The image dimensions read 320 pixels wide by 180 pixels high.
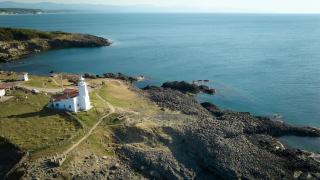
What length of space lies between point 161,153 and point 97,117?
509 inches

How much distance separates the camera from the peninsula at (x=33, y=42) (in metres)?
153

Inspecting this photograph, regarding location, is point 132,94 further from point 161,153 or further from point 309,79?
point 309,79

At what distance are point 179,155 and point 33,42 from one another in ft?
402

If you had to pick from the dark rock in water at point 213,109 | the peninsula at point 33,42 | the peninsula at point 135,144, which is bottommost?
the peninsula at point 33,42

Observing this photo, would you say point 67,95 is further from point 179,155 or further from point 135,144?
point 179,155

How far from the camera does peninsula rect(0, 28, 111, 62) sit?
15344 centimetres

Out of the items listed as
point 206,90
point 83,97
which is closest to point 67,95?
point 83,97

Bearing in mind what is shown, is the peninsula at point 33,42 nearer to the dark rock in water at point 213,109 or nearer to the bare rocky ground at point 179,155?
the dark rock in water at point 213,109

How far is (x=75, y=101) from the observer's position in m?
66.1

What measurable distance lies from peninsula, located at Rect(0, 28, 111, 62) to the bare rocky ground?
93.5 metres

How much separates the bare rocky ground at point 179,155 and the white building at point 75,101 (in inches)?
259

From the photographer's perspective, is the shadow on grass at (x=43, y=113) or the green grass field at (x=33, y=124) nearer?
the green grass field at (x=33, y=124)

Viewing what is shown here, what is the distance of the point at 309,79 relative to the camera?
4446 inches

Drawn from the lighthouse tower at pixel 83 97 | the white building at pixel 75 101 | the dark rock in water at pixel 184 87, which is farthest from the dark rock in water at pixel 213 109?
the lighthouse tower at pixel 83 97
